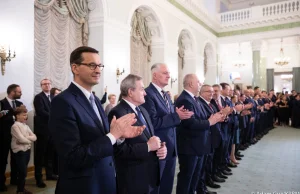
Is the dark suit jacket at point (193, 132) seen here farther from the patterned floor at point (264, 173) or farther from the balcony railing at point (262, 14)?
the balcony railing at point (262, 14)

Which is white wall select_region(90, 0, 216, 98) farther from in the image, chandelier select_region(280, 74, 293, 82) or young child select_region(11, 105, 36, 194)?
chandelier select_region(280, 74, 293, 82)

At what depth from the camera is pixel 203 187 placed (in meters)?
3.66

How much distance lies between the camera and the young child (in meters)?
3.63

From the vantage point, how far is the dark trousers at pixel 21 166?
3.58 metres

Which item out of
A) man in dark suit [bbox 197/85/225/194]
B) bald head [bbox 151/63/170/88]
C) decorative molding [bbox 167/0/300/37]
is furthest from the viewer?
decorative molding [bbox 167/0/300/37]

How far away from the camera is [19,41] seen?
4613 mm

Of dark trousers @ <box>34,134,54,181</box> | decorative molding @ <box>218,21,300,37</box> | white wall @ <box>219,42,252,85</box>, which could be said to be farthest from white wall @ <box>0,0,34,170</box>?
white wall @ <box>219,42,252,85</box>

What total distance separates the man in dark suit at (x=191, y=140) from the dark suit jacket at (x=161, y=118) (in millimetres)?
342

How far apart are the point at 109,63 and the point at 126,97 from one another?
4622mm

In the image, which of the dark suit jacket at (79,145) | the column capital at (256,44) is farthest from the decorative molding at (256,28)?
the dark suit jacket at (79,145)

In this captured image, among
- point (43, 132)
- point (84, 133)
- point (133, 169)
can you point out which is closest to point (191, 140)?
point (133, 169)

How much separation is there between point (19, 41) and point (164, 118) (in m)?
3.30

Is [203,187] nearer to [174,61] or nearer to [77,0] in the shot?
[77,0]

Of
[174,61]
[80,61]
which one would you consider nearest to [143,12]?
[174,61]
